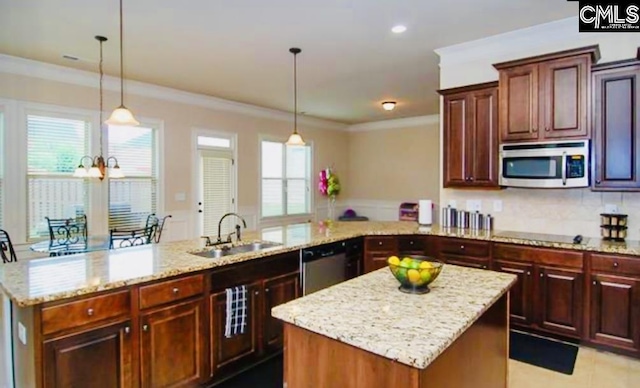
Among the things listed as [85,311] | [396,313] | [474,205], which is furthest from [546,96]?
[85,311]

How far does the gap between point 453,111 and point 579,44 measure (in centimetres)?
128

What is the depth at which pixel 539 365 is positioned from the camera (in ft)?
10.1

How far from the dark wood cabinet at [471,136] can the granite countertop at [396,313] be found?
6.84 feet

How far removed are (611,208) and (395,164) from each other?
18.6ft

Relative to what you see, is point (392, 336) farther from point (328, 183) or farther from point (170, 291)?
point (328, 183)

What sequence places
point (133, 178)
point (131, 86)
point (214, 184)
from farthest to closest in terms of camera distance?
point (214, 184)
point (133, 178)
point (131, 86)

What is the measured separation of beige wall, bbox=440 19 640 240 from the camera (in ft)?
11.6

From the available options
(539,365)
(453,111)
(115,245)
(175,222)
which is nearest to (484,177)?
(453,111)

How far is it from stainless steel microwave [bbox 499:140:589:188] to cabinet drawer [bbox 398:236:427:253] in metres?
1.02

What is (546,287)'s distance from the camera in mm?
3451

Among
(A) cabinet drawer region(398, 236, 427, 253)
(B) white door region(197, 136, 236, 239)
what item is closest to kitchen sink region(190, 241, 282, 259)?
(A) cabinet drawer region(398, 236, 427, 253)

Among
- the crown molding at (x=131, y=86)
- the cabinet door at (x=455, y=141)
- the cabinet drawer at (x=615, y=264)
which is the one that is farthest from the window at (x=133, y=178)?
the cabinet drawer at (x=615, y=264)

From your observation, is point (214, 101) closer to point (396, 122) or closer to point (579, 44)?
point (396, 122)

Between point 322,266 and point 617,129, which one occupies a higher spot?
point 617,129
